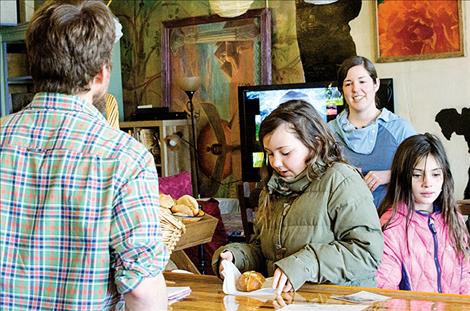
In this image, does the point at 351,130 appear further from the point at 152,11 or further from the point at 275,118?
the point at 152,11

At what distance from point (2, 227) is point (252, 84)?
4.86 meters

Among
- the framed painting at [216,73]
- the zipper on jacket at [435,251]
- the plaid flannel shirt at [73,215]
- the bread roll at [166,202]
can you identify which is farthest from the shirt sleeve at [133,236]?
the framed painting at [216,73]

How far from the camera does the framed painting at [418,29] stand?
536 cm

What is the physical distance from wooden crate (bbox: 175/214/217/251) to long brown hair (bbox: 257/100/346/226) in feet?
4.12

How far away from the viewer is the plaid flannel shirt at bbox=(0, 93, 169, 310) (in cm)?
148

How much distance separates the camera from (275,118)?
7.88ft

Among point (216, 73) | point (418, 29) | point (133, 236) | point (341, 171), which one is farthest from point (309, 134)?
point (216, 73)

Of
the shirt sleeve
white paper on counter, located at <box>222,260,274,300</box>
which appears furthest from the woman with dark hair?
the shirt sleeve

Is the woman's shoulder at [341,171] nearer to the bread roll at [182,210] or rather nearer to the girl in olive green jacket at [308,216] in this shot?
the girl in olive green jacket at [308,216]

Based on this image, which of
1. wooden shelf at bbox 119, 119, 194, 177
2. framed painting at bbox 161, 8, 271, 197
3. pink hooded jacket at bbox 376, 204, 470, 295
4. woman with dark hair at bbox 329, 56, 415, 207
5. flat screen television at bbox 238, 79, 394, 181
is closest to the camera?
pink hooded jacket at bbox 376, 204, 470, 295

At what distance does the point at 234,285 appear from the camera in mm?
2279

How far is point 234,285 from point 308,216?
0.96ft

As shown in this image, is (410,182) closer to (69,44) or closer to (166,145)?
(69,44)

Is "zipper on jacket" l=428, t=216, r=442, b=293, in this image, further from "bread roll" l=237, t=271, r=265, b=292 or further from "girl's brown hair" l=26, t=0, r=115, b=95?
"girl's brown hair" l=26, t=0, r=115, b=95
